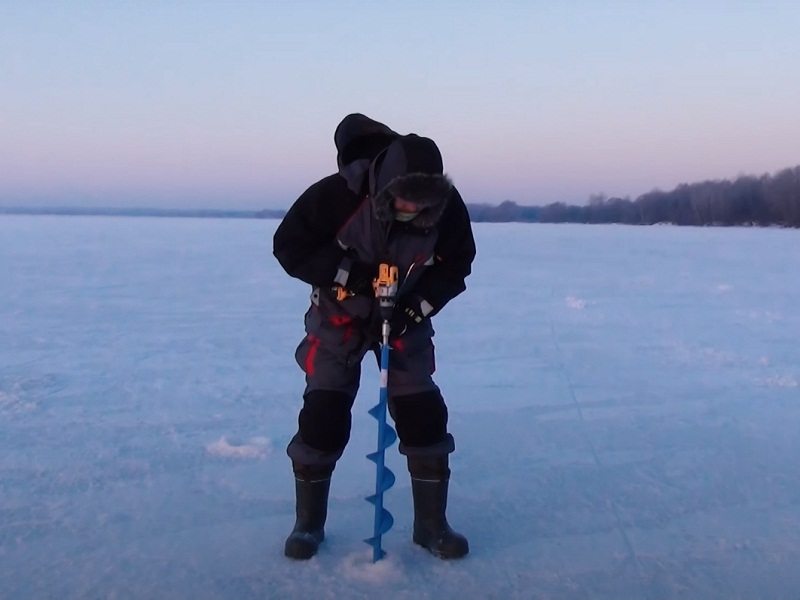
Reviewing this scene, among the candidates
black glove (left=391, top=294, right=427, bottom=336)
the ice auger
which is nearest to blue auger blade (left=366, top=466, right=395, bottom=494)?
the ice auger

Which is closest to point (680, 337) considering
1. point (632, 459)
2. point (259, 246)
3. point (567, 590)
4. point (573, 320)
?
point (573, 320)

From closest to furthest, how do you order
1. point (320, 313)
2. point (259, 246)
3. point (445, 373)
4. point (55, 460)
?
point (320, 313)
point (55, 460)
point (445, 373)
point (259, 246)

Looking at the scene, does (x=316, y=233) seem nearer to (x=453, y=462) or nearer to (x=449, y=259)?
(x=449, y=259)

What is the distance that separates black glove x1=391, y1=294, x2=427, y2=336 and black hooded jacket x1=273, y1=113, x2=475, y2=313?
0.13 ft

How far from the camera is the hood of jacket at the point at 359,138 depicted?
9.46 ft

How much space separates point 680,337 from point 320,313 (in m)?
5.23

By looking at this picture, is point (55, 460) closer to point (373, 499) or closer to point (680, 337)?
point (373, 499)

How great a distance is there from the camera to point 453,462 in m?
3.90

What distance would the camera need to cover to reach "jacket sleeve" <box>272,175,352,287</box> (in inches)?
108

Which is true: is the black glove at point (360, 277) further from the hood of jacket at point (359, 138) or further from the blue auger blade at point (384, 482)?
the blue auger blade at point (384, 482)

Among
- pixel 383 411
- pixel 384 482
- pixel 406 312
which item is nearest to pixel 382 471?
pixel 384 482

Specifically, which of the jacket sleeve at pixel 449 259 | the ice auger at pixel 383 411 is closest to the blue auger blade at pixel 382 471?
the ice auger at pixel 383 411

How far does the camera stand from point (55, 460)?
3.78 m

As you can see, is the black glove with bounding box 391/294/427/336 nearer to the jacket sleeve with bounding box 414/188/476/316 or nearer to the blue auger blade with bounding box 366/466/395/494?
the jacket sleeve with bounding box 414/188/476/316
